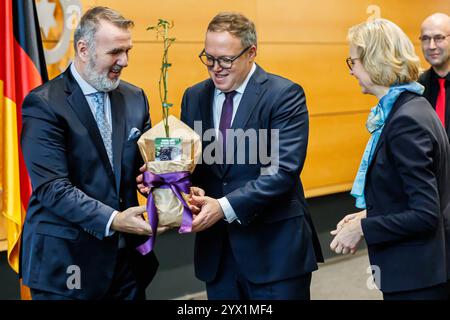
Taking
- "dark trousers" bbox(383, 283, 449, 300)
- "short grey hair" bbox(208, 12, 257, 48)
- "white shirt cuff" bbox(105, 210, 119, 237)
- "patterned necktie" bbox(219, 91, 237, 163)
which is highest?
"short grey hair" bbox(208, 12, 257, 48)

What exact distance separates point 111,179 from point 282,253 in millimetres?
811

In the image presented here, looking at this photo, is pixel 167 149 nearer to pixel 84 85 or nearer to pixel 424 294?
pixel 84 85

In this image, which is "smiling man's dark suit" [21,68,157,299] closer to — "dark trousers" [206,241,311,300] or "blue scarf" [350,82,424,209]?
"dark trousers" [206,241,311,300]

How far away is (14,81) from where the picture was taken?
3.31 meters

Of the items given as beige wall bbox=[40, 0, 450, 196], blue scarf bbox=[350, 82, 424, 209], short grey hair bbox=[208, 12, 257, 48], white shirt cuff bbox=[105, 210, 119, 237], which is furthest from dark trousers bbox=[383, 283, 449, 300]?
beige wall bbox=[40, 0, 450, 196]

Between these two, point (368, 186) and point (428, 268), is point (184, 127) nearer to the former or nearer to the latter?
point (368, 186)

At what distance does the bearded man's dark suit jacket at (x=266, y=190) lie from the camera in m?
2.62

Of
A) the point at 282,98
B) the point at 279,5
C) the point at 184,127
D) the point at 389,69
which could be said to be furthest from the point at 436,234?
the point at 279,5

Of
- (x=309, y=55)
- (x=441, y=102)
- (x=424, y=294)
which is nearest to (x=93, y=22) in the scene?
(x=424, y=294)

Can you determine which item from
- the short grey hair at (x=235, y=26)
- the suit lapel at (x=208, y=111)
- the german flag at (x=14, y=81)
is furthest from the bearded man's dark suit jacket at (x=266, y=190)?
the german flag at (x=14, y=81)

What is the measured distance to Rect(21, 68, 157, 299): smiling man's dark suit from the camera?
93.8 inches

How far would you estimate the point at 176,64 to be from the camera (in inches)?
176

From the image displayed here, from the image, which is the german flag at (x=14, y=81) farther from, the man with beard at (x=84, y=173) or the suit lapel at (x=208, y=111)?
the suit lapel at (x=208, y=111)

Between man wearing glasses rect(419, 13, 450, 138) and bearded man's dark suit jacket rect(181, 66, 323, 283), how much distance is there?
1635 millimetres
